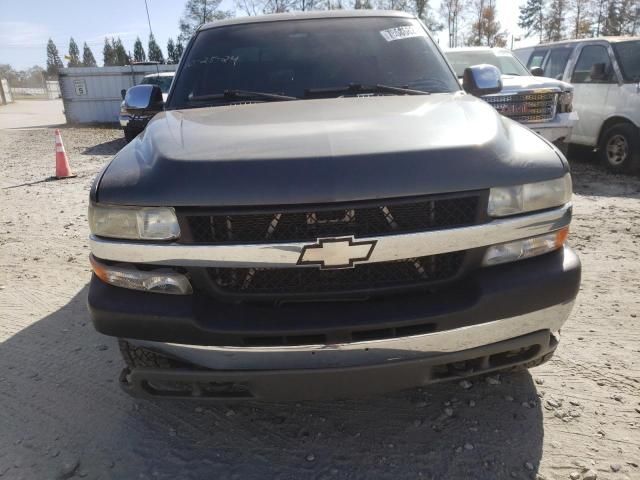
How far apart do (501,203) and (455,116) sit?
587mm

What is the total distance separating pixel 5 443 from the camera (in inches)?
93.1

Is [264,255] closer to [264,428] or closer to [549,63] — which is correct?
[264,428]

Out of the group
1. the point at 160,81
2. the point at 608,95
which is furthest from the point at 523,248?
the point at 160,81

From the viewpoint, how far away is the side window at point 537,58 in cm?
946

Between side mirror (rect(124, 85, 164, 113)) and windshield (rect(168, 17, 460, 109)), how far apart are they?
0.89 ft

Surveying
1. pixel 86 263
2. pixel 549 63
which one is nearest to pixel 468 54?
pixel 549 63

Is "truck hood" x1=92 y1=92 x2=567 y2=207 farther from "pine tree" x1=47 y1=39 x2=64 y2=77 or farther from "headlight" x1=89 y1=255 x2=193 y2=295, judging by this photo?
"pine tree" x1=47 y1=39 x2=64 y2=77

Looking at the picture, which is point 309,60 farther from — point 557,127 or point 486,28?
point 486,28

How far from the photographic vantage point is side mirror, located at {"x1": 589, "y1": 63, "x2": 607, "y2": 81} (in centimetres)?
774

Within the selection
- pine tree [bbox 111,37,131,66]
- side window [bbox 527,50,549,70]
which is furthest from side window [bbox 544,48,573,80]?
pine tree [bbox 111,37,131,66]

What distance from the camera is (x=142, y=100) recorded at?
337cm

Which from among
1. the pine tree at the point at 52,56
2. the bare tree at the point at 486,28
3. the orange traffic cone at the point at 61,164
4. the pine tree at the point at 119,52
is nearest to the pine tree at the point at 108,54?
the pine tree at the point at 119,52

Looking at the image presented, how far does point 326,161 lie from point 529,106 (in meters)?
6.35

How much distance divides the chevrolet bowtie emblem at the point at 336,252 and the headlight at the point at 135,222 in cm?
49
